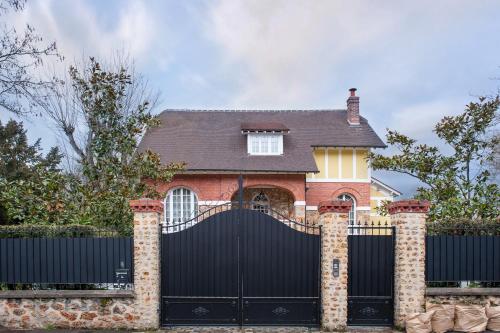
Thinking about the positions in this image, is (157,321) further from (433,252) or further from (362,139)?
(362,139)

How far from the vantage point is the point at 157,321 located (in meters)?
7.05

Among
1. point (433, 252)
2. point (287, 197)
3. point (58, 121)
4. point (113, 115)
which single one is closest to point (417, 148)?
point (433, 252)

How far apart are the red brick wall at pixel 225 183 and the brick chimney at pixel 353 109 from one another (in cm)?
530

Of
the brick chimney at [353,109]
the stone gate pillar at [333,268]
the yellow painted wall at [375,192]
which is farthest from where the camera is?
the brick chimney at [353,109]

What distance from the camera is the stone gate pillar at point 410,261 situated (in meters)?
6.98

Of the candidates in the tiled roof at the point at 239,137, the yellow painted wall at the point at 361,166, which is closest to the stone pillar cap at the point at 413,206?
the tiled roof at the point at 239,137

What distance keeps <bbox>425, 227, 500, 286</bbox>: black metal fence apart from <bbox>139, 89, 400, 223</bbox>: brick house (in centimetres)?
861

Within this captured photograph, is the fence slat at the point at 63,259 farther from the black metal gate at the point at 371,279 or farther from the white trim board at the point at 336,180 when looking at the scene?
the white trim board at the point at 336,180

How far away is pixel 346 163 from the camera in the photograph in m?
18.1

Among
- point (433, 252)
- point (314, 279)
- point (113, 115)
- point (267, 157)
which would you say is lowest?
point (314, 279)

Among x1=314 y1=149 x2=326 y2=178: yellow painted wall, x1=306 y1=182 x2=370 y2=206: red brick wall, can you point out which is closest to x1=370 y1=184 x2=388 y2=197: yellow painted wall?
x1=306 y1=182 x2=370 y2=206: red brick wall

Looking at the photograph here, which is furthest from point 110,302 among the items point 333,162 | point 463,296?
point 333,162

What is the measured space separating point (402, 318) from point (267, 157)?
1089 cm

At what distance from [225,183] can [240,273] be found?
947cm
